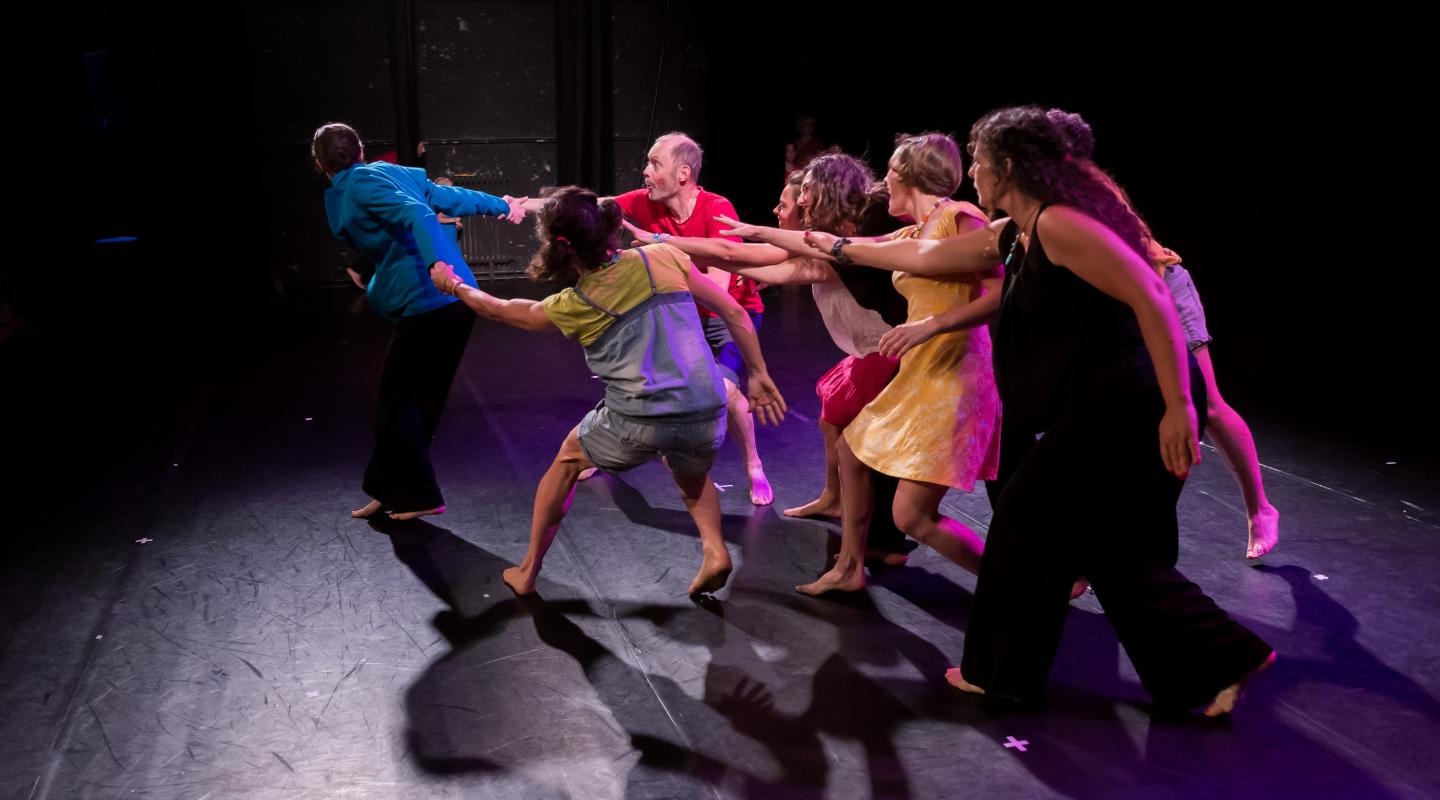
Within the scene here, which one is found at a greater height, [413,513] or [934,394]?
[934,394]

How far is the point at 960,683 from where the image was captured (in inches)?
113

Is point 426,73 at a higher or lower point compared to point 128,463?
higher

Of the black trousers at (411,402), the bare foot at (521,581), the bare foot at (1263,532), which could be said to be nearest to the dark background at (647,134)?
the bare foot at (1263,532)

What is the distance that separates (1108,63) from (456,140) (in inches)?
240

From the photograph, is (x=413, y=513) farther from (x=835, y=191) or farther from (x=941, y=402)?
(x=941, y=402)

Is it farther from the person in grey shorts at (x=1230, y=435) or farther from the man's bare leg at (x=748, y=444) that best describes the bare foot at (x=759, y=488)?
the person in grey shorts at (x=1230, y=435)

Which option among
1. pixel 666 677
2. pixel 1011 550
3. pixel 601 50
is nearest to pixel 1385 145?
pixel 1011 550

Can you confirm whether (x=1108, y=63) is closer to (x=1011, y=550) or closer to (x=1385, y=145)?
(x=1385, y=145)

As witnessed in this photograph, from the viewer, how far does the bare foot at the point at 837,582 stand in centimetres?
A: 346

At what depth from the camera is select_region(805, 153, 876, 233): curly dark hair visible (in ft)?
11.4

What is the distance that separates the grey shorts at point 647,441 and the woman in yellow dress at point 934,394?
15.9 inches

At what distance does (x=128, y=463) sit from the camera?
4.93 metres

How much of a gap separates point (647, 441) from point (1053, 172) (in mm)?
1289

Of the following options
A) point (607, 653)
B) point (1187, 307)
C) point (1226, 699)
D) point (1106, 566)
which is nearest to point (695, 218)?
point (1187, 307)
